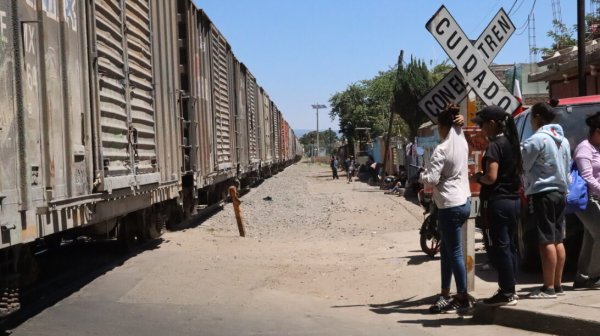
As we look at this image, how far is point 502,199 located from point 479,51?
1.66 meters

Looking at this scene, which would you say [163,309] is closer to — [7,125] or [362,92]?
[7,125]

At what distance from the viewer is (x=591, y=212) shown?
20.1ft

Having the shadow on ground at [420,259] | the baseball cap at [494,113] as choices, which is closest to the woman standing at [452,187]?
the baseball cap at [494,113]

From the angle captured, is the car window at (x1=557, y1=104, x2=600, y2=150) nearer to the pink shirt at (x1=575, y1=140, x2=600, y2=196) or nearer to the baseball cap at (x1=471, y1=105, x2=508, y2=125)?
the pink shirt at (x1=575, y1=140, x2=600, y2=196)

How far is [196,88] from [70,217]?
23.5 ft

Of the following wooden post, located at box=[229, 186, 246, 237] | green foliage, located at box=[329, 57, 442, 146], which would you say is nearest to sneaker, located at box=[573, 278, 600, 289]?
wooden post, located at box=[229, 186, 246, 237]

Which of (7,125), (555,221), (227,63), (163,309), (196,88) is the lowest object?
(163,309)

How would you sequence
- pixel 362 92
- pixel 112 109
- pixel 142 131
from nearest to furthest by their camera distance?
pixel 112 109
pixel 142 131
pixel 362 92

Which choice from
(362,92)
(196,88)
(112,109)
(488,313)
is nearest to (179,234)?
(196,88)

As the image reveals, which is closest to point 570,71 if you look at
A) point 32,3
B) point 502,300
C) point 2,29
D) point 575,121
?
point 575,121

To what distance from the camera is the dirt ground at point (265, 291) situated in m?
5.77

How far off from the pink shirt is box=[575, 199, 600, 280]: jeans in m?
0.20

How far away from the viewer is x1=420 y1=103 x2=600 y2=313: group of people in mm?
5590

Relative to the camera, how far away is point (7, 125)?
4570 millimetres
